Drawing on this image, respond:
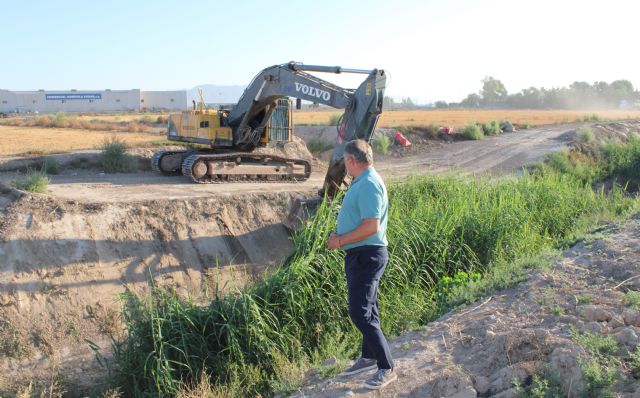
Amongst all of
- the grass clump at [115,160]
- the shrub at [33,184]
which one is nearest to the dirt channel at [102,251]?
the shrub at [33,184]

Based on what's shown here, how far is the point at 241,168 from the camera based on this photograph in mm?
15219

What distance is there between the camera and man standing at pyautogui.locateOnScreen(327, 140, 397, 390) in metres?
4.96

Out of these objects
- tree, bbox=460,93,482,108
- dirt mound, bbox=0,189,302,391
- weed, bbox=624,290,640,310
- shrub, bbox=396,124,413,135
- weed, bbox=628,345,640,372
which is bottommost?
dirt mound, bbox=0,189,302,391

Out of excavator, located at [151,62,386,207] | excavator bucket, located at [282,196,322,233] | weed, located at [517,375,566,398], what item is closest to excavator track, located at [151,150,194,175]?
excavator, located at [151,62,386,207]

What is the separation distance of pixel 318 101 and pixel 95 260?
5.28 metres

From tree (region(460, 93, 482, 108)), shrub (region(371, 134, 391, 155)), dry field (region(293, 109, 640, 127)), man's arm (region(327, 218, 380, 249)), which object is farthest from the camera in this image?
tree (region(460, 93, 482, 108))

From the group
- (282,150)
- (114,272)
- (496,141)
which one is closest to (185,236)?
(114,272)

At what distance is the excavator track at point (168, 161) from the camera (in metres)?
15.8

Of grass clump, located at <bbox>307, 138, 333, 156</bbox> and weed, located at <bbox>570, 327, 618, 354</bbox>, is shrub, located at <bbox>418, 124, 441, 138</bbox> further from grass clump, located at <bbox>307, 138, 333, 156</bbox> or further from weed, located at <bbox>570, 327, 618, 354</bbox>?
weed, located at <bbox>570, 327, 618, 354</bbox>

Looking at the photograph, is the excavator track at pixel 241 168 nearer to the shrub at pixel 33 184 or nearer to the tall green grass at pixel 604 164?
the shrub at pixel 33 184

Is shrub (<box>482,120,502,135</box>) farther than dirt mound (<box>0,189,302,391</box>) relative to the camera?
Yes

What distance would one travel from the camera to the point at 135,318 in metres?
7.11

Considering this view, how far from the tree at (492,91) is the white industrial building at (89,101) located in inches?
2587

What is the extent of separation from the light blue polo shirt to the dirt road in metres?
7.59
